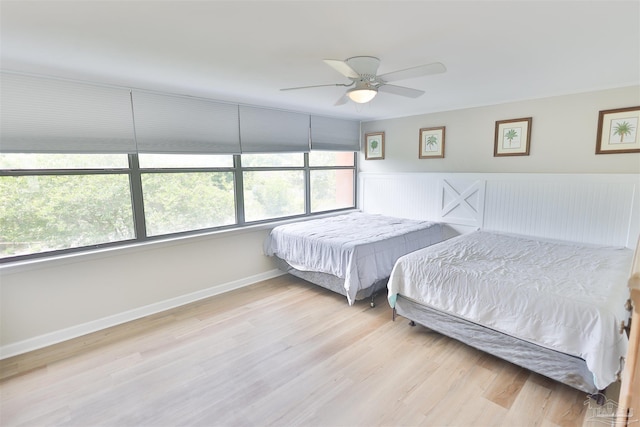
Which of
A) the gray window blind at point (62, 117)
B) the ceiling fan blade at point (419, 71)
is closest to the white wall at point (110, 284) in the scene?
the gray window blind at point (62, 117)

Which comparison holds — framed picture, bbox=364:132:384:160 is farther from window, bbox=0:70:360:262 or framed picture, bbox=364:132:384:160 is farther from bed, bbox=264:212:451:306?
bed, bbox=264:212:451:306

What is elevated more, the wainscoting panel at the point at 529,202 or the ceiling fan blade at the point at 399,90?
the ceiling fan blade at the point at 399,90

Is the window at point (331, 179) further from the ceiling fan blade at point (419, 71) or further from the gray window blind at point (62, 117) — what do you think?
the ceiling fan blade at point (419, 71)

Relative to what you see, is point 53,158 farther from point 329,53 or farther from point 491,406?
point 491,406

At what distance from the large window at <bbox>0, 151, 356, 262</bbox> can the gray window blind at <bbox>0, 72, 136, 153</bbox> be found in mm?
177

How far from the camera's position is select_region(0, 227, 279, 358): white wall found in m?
2.65

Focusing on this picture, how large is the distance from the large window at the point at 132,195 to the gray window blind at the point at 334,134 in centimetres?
30

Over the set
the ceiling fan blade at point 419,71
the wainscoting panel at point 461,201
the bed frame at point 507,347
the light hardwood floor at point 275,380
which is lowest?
the light hardwood floor at point 275,380

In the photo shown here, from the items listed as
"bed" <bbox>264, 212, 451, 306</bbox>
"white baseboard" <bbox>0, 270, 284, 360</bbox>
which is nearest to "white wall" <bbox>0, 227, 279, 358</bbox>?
"white baseboard" <bbox>0, 270, 284, 360</bbox>

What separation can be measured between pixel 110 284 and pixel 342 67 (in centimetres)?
298

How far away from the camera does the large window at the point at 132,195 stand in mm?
2660

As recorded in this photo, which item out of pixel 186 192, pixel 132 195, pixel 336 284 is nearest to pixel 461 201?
pixel 336 284

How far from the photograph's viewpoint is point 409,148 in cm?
482

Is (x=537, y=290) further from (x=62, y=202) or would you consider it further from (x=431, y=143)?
(x=62, y=202)
